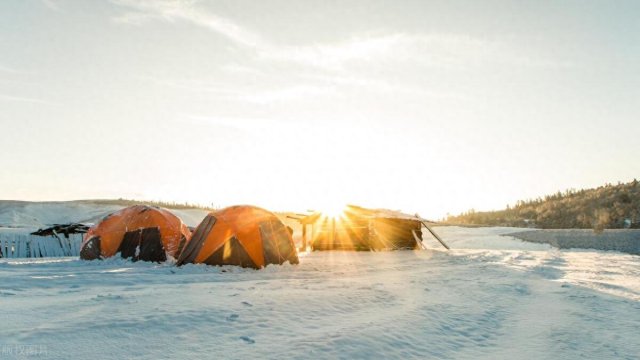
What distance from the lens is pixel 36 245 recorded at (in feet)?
64.4

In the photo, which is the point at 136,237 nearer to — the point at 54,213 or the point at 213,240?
the point at 213,240

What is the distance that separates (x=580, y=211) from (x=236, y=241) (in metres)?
32.3

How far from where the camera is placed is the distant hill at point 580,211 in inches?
1283

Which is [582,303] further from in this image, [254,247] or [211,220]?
[211,220]

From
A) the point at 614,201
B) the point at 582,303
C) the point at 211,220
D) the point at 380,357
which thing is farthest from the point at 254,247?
the point at 614,201

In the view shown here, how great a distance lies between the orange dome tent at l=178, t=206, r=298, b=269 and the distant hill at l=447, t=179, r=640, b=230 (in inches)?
967

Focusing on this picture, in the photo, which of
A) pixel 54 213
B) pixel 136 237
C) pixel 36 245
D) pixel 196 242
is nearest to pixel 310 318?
pixel 196 242

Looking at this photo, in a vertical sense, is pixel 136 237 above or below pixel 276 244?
above

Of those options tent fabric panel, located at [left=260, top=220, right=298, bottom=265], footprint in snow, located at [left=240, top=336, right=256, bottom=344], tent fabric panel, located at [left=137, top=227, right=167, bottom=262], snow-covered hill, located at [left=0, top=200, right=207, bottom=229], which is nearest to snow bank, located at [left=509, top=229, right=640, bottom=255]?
tent fabric panel, located at [left=260, top=220, right=298, bottom=265]

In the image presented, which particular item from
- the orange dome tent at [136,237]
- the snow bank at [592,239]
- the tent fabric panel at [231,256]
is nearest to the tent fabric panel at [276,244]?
the tent fabric panel at [231,256]

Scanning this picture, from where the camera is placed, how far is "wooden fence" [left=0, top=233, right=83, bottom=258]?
19.0 metres

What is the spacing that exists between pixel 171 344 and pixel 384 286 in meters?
5.32

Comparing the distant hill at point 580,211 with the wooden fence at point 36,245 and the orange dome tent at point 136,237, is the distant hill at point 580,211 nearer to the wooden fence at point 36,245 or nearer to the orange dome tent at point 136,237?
the orange dome tent at point 136,237

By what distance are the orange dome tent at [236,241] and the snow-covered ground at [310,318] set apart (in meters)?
2.61
